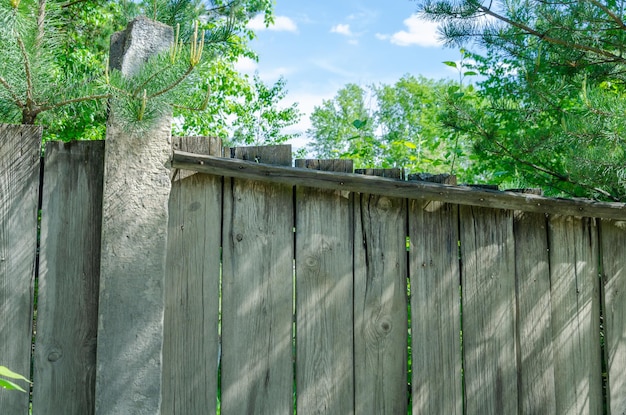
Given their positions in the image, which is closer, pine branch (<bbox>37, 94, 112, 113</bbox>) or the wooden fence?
pine branch (<bbox>37, 94, 112, 113</bbox>)

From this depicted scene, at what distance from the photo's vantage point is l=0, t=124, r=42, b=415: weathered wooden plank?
2215 millimetres

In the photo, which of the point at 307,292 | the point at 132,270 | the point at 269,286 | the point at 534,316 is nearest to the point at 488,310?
the point at 534,316

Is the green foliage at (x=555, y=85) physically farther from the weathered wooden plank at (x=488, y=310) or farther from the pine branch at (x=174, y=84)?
the pine branch at (x=174, y=84)

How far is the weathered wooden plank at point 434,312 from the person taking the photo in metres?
2.38

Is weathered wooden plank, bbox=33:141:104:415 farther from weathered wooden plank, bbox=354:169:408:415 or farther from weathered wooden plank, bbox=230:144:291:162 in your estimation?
weathered wooden plank, bbox=354:169:408:415

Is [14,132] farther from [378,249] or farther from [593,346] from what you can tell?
[593,346]

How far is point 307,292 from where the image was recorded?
233 centimetres

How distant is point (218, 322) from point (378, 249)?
69cm

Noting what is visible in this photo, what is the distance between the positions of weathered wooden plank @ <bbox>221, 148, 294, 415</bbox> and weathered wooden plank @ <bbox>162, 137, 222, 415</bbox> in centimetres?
5

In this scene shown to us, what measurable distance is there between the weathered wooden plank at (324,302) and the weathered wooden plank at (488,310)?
488 mm

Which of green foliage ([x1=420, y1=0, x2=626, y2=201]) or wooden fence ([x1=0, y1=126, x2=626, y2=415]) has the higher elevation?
green foliage ([x1=420, y1=0, x2=626, y2=201])

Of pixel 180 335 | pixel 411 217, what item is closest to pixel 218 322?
pixel 180 335

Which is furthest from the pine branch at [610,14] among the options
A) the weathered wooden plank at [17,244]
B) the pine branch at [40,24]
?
the weathered wooden plank at [17,244]

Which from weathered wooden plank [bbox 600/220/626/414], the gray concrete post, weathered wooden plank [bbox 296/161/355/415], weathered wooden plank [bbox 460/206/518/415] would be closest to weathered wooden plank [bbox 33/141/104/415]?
the gray concrete post
